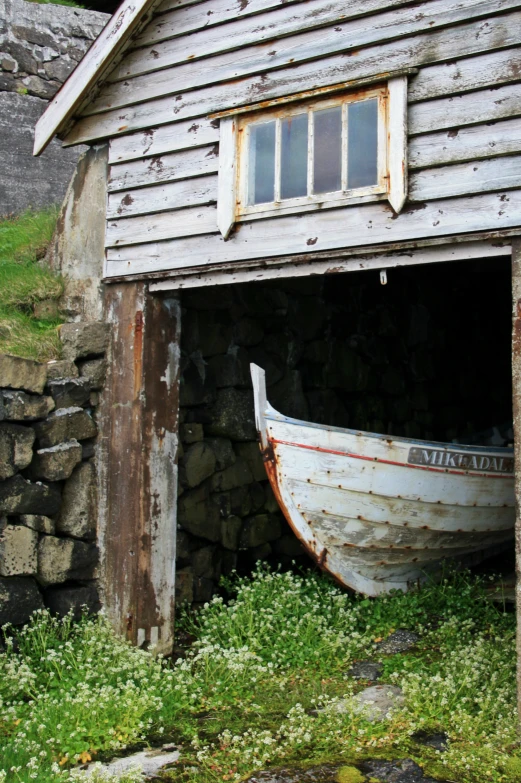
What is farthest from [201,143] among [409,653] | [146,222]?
[409,653]

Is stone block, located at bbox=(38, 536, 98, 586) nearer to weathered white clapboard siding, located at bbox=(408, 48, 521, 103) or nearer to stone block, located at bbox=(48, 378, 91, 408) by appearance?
stone block, located at bbox=(48, 378, 91, 408)

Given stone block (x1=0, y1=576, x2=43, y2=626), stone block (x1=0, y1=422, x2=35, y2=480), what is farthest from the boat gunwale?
stone block (x1=0, y1=576, x2=43, y2=626)

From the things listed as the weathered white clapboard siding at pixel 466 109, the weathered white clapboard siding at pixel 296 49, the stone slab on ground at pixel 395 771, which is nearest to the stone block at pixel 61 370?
the weathered white clapboard siding at pixel 296 49

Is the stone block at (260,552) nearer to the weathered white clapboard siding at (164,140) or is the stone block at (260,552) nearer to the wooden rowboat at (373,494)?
the wooden rowboat at (373,494)

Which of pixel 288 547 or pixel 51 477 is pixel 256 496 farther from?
pixel 51 477

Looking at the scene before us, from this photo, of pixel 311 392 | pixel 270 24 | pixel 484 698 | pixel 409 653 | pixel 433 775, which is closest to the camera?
pixel 433 775

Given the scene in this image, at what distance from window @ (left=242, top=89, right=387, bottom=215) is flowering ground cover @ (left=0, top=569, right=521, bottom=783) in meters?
3.08

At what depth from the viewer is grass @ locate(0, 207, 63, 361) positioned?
6297mm

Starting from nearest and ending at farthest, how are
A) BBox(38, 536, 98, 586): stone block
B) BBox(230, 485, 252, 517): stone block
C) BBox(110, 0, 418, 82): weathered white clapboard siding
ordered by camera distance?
1. BBox(110, 0, 418, 82): weathered white clapboard siding
2. BBox(38, 536, 98, 586): stone block
3. BBox(230, 485, 252, 517): stone block

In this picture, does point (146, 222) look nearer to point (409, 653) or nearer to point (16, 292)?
point (16, 292)

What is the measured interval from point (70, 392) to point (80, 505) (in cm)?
83

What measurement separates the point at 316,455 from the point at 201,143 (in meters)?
2.48

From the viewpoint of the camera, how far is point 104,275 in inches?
254

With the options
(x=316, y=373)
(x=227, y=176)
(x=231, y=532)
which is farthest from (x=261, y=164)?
(x=231, y=532)
